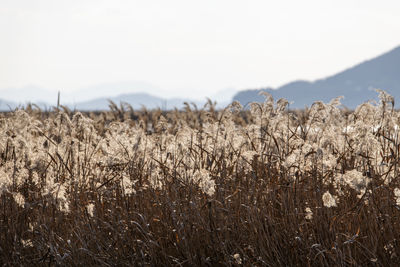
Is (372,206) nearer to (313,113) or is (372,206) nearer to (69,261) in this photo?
(313,113)

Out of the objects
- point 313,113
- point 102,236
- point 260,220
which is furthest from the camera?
point 313,113

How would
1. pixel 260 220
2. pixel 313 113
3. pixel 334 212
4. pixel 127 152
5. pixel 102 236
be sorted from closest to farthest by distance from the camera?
1. pixel 260 220
2. pixel 334 212
3. pixel 102 236
4. pixel 313 113
5. pixel 127 152

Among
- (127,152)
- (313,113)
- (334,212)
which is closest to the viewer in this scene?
(334,212)

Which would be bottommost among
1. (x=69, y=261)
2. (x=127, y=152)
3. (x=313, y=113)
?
(x=69, y=261)

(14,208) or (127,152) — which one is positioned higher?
(127,152)

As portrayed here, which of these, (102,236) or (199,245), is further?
(102,236)

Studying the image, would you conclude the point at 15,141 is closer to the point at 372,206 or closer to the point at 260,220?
the point at 260,220

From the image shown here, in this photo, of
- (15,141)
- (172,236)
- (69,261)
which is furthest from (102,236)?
(15,141)

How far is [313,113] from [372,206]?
95cm

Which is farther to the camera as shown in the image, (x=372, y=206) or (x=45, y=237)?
(x=45, y=237)

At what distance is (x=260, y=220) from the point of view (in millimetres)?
2914

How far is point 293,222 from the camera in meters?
3.04

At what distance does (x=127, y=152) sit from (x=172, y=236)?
103cm

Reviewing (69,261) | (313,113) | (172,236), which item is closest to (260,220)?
(172,236)
